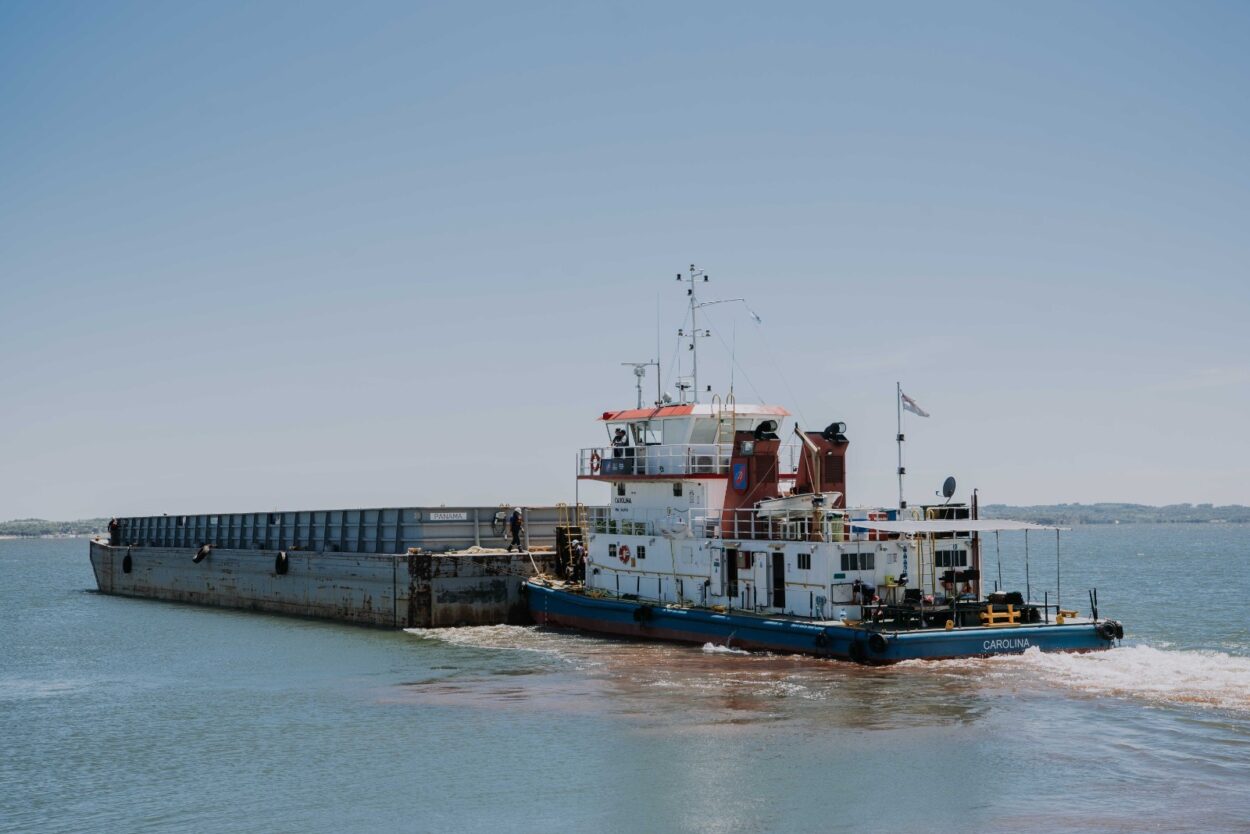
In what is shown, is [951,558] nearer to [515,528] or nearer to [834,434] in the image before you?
[834,434]

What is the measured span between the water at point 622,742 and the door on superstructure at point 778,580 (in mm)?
1849

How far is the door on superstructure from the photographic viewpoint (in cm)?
2828

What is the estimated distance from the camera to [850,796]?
16.5 metres

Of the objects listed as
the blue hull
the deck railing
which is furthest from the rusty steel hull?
the blue hull

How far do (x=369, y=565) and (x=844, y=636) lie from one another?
1869 centimetres

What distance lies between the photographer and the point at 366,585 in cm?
3859

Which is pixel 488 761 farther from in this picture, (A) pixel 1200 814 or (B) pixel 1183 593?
(B) pixel 1183 593

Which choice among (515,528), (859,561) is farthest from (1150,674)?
(515,528)

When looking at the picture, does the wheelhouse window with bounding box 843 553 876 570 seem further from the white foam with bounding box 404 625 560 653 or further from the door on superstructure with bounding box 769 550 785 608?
the white foam with bounding box 404 625 560 653

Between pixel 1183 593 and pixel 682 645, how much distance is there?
123ft

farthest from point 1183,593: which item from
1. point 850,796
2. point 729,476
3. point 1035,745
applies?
point 850,796

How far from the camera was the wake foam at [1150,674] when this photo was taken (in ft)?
71.9

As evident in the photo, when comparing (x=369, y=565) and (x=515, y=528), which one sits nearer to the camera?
(x=369, y=565)

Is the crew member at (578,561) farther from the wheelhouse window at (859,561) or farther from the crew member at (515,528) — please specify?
the wheelhouse window at (859,561)
